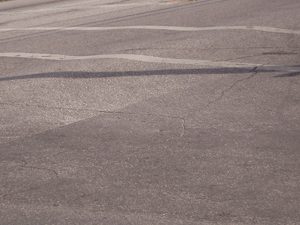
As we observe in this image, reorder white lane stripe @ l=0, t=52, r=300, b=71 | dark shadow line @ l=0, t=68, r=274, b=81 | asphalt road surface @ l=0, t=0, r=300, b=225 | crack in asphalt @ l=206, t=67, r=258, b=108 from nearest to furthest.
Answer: asphalt road surface @ l=0, t=0, r=300, b=225 → crack in asphalt @ l=206, t=67, r=258, b=108 → dark shadow line @ l=0, t=68, r=274, b=81 → white lane stripe @ l=0, t=52, r=300, b=71

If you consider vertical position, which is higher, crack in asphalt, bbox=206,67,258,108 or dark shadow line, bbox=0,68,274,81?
dark shadow line, bbox=0,68,274,81

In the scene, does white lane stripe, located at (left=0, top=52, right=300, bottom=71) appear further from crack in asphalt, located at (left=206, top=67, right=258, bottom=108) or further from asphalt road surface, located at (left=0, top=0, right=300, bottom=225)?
crack in asphalt, located at (left=206, top=67, right=258, bottom=108)

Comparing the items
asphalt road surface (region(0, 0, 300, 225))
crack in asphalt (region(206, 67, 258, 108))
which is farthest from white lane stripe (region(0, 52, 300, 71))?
crack in asphalt (region(206, 67, 258, 108))

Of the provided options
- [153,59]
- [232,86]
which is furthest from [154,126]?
[153,59]

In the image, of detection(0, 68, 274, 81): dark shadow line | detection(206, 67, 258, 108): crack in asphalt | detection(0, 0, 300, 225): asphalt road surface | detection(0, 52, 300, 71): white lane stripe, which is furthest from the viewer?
detection(0, 52, 300, 71): white lane stripe

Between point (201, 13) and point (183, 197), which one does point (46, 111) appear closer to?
point (183, 197)

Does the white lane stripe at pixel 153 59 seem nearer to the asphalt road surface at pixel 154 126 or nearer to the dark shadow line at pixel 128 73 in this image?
the asphalt road surface at pixel 154 126

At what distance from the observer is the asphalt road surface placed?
3547 millimetres

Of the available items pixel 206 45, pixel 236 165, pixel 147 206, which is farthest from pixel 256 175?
pixel 206 45

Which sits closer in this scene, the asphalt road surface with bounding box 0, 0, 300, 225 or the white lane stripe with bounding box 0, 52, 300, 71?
the asphalt road surface with bounding box 0, 0, 300, 225

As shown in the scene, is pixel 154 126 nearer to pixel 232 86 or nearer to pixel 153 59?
pixel 232 86

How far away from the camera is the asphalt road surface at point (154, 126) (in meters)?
3.55

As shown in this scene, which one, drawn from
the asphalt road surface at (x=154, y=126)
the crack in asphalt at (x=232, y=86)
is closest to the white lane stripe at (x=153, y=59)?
the asphalt road surface at (x=154, y=126)

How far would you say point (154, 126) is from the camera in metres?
5.19
